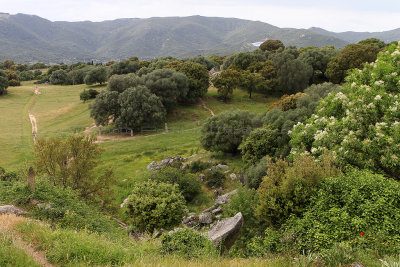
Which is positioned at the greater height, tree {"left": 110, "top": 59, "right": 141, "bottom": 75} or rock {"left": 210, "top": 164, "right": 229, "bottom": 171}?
tree {"left": 110, "top": 59, "right": 141, "bottom": 75}

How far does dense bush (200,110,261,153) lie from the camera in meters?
32.2

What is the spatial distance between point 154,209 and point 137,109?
3124 cm

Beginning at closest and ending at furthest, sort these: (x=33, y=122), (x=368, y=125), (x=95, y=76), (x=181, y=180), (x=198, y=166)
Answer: (x=368, y=125)
(x=181, y=180)
(x=198, y=166)
(x=33, y=122)
(x=95, y=76)

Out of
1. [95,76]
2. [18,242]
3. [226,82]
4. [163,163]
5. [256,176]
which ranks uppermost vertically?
[95,76]

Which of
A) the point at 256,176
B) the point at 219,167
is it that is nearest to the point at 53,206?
the point at 256,176

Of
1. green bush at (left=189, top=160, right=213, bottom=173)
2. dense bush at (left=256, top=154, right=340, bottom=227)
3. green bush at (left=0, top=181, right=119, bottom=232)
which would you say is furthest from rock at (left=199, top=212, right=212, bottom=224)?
green bush at (left=189, top=160, right=213, bottom=173)

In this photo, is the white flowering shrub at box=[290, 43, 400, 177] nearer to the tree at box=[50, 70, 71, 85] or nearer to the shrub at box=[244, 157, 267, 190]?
the shrub at box=[244, 157, 267, 190]

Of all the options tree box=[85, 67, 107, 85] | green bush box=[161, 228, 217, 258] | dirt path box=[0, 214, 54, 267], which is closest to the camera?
dirt path box=[0, 214, 54, 267]

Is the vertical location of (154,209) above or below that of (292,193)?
below

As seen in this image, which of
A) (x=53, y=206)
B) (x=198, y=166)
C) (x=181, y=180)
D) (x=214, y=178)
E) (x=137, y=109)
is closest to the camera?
(x=53, y=206)

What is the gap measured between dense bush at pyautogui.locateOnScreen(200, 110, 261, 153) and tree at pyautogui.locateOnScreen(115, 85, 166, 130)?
1606 centimetres

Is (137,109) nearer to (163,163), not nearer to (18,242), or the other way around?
(163,163)

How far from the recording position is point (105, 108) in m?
49.5

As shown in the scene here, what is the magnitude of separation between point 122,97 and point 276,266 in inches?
1782
